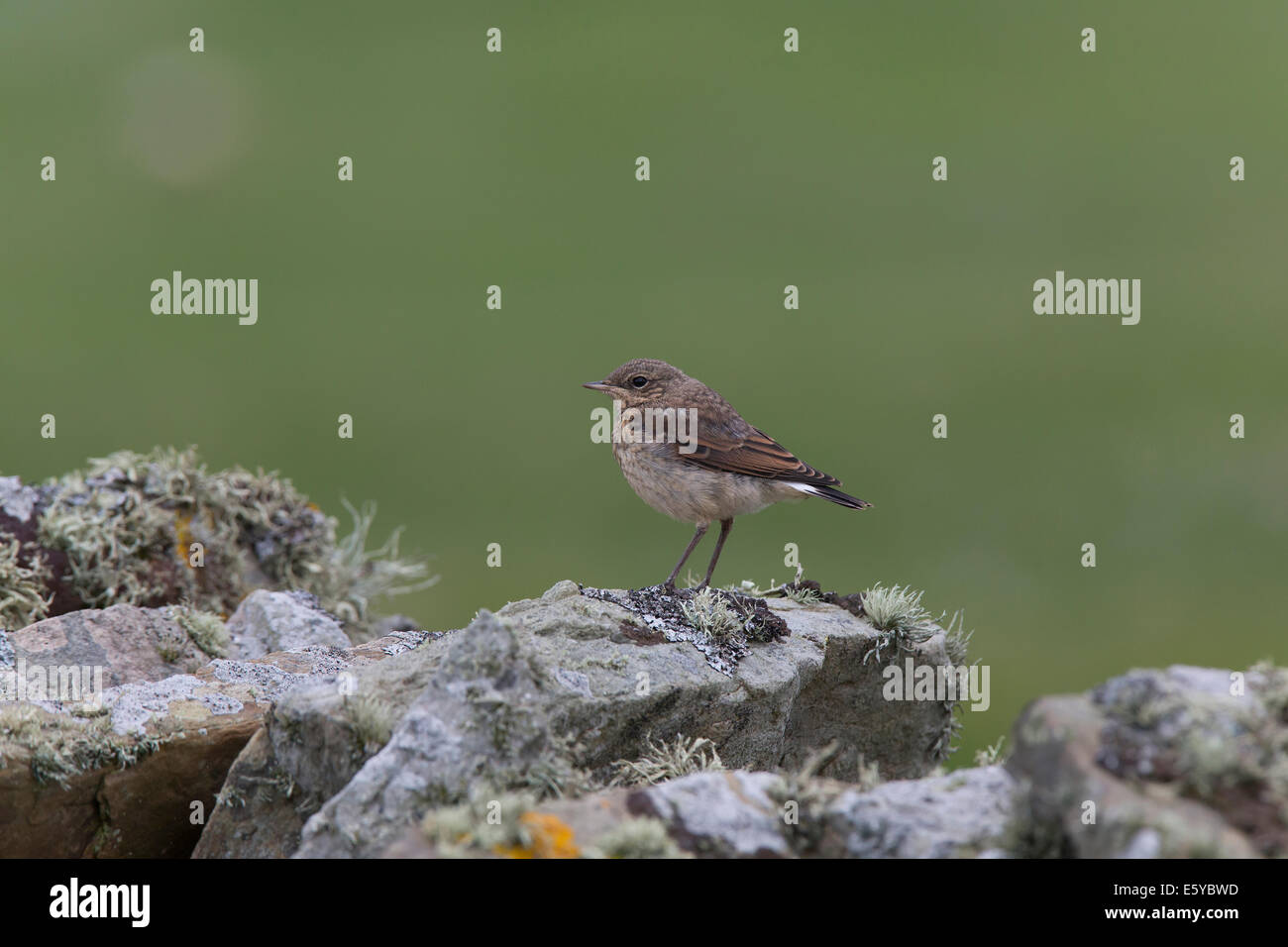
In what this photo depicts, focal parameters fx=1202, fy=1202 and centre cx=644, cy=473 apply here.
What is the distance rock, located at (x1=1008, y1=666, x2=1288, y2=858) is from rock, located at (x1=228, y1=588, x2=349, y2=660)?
17.4ft

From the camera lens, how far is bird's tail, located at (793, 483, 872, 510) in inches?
368

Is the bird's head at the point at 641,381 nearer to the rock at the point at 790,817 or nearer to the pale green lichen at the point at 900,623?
the pale green lichen at the point at 900,623

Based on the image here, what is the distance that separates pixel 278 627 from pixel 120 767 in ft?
8.41

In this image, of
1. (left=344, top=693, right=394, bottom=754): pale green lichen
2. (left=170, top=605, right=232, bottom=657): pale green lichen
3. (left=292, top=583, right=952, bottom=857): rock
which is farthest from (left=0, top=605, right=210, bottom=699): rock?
(left=344, top=693, right=394, bottom=754): pale green lichen

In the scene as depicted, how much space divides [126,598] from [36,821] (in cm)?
394

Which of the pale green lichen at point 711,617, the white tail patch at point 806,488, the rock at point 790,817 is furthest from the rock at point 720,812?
the white tail patch at point 806,488

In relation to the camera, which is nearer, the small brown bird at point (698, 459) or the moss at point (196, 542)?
the small brown bird at point (698, 459)

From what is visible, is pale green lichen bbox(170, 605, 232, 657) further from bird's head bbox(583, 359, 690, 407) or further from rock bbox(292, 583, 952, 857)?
bird's head bbox(583, 359, 690, 407)

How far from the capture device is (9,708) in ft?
Result: 19.0

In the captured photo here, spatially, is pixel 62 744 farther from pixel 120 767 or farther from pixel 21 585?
pixel 21 585

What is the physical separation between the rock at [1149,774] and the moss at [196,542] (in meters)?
7.50

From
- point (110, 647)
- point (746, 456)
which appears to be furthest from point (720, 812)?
point (746, 456)

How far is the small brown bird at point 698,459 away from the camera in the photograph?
9062 millimetres
